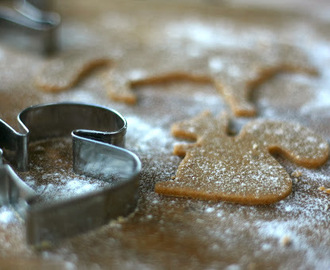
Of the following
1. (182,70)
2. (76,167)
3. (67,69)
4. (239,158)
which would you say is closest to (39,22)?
(67,69)

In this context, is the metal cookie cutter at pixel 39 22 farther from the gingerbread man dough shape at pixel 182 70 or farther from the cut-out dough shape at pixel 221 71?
the cut-out dough shape at pixel 221 71

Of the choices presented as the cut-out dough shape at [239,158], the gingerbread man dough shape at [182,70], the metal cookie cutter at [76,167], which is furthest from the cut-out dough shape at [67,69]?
the cut-out dough shape at [239,158]

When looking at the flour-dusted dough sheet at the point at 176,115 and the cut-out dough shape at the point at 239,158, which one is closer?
the flour-dusted dough sheet at the point at 176,115

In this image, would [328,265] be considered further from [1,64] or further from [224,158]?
[1,64]

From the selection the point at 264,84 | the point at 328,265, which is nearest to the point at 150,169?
the point at 328,265

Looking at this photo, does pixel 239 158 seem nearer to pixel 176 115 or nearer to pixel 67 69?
pixel 176 115

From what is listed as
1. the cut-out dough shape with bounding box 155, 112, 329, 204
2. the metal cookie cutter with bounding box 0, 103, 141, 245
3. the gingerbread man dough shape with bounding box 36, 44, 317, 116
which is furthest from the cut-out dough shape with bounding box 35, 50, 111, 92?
the cut-out dough shape with bounding box 155, 112, 329, 204
